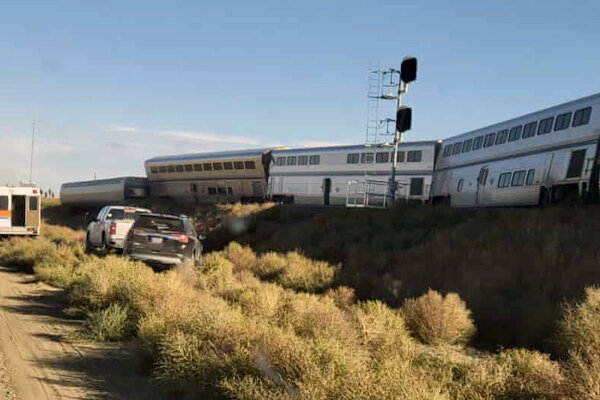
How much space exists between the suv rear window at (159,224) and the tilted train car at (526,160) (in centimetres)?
1366

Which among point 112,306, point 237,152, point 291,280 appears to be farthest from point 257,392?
point 237,152

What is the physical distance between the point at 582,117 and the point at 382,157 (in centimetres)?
1453

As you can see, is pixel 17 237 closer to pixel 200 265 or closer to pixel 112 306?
pixel 200 265

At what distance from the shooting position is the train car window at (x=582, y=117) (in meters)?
22.0

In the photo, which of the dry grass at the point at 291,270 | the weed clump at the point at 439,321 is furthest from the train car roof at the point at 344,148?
the weed clump at the point at 439,321

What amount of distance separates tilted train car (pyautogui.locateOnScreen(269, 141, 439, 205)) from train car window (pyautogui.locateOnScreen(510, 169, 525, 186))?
23.3 ft

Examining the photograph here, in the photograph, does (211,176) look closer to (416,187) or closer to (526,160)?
(416,187)

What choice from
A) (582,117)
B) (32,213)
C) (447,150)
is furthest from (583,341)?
(32,213)

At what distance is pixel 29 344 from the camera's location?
A: 32.6 ft

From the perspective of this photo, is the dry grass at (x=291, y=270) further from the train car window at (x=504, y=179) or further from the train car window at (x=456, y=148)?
the train car window at (x=456, y=148)

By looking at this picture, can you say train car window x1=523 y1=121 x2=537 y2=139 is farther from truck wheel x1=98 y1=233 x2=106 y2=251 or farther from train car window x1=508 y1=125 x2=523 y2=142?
truck wheel x1=98 y1=233 x2=106 y2=251

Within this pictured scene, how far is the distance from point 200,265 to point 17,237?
1541cm

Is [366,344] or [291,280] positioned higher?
[366,344]

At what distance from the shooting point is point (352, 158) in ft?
123
